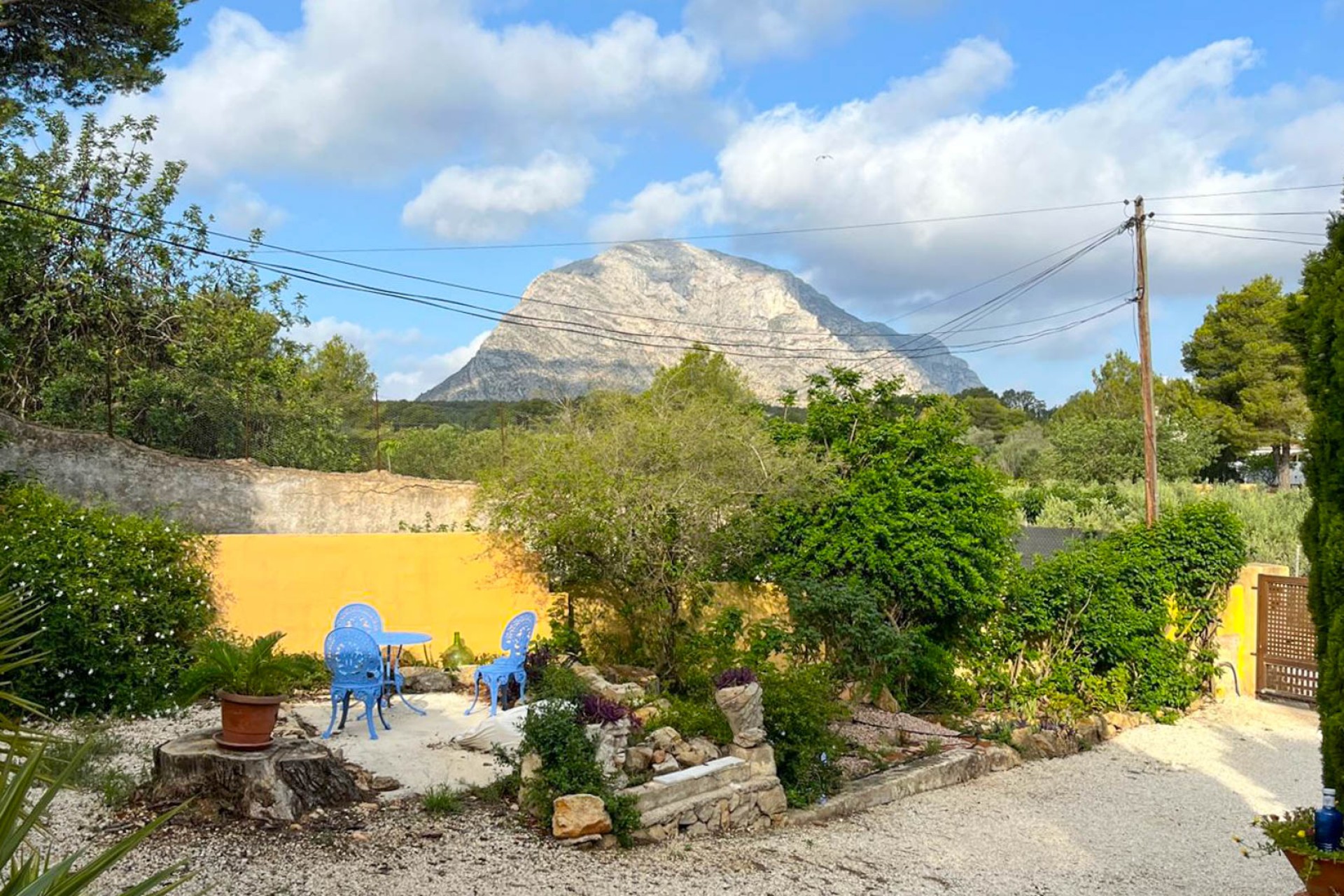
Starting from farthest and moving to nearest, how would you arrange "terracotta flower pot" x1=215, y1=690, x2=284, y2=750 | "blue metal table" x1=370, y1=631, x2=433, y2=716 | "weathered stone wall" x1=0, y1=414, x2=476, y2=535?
1. "weathered stone wall" x1=0, y1=414, x2=476, y2=535
2. "blue metal table" x1=370, y1=631, x2=433, y2=716
3. "terracotta flower pot" x1=215, y1=690, x2=284, y2=750

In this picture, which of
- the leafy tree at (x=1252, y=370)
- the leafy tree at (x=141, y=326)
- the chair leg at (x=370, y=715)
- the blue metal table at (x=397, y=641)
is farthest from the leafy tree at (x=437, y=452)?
the leafy tree at (x=1252, y=370)

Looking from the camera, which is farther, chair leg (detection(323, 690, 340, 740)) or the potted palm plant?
chair leg (detection(323, 690, 340, 740))

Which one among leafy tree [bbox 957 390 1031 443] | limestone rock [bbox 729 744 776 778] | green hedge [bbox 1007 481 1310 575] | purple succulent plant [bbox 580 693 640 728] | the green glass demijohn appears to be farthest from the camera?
leafy tree [bbox 957 390 1031 443]

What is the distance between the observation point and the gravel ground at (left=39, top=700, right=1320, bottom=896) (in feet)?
16.3

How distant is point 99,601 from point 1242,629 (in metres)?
11.5

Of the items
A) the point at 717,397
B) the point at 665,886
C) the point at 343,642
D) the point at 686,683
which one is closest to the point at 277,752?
the point at 343,642

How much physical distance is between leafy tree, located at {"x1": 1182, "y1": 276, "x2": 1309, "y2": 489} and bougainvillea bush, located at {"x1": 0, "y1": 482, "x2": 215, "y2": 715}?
34.6 m

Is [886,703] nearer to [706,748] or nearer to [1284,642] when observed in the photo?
[706,748]

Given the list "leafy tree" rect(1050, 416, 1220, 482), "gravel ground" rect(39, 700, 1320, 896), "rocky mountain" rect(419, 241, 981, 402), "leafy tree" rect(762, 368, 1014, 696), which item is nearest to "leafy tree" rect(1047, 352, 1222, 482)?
"leafy tree" rect(1050, 416, 1220, 482)

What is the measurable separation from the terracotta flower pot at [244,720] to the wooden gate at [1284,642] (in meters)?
10.4

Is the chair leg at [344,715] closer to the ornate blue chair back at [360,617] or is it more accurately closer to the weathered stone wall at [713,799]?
the ornate blue chair back at [360,617]

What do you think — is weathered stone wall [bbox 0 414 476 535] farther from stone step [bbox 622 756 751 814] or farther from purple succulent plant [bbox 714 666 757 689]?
stone step [bbox 622 756 751 814]

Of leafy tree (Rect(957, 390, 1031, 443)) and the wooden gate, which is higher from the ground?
leafy tree (Rect(957, 390, 1031, 443))

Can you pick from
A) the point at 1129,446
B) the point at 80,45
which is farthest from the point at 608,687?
the point at 1129,446
